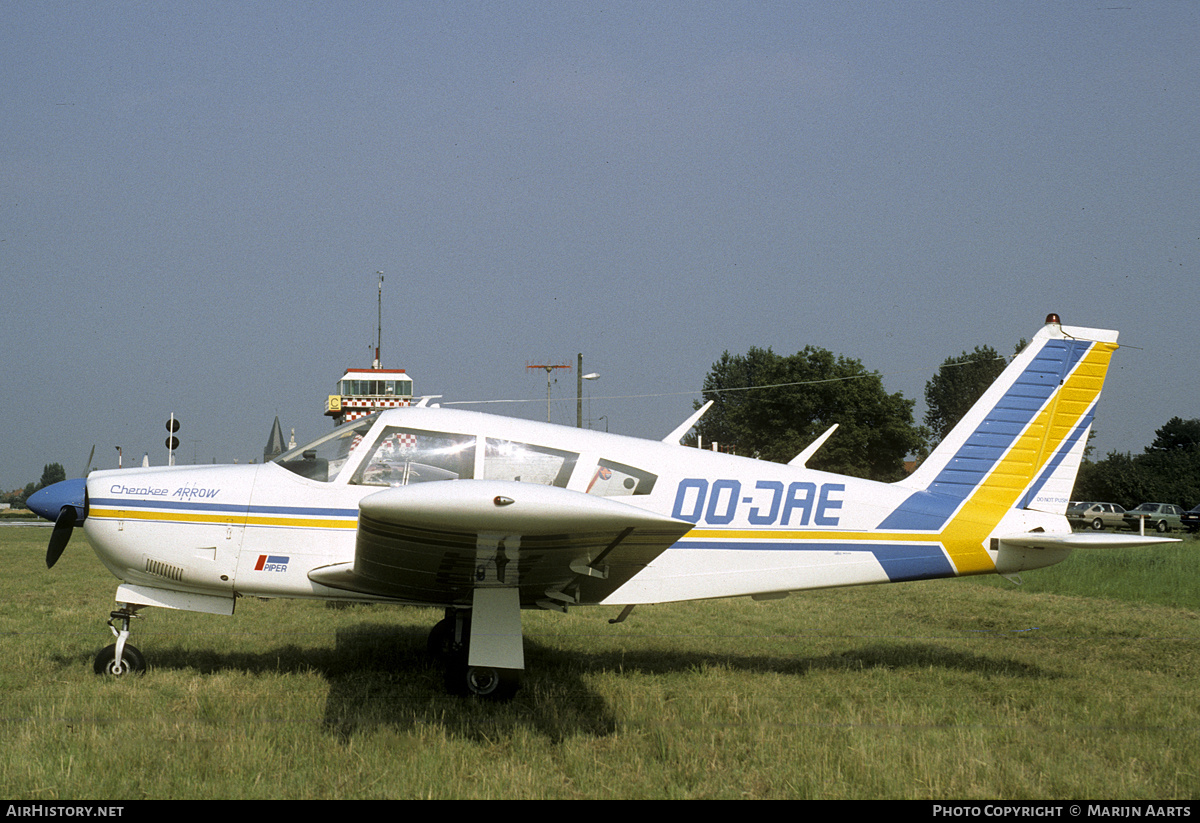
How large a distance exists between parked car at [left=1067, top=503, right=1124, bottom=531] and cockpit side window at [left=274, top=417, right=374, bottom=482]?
38.7 metres

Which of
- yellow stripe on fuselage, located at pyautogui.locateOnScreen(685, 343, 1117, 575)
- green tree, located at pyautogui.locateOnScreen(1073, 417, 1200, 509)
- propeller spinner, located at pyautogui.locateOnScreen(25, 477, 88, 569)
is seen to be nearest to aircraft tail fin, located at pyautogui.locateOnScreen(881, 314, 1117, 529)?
yellow stripe on fuselage, located at pyautogui.locateOnScreen(685, 343, 1117, 575)

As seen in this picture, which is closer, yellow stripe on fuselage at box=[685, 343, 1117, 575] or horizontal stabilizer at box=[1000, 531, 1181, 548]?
horizontal stabilizer at box=[1000, 531, 1181, 548]

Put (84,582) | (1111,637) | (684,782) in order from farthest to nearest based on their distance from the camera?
(84,582), (1111,637), (684,782)

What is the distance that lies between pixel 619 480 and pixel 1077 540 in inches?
129

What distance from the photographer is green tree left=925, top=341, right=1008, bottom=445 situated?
71.9 meters

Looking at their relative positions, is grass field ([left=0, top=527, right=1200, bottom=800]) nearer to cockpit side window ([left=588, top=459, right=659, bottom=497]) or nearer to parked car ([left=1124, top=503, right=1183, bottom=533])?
cockpit side window ([left=588, top=459, right=659, bottom=497])

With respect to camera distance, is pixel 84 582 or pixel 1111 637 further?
pixel 84 582

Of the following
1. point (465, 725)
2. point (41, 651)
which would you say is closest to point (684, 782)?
point (465, 725)

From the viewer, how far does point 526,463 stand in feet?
18.8

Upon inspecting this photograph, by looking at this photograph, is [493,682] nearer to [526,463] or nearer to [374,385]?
[526,463]

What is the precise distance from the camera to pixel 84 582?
1177cm

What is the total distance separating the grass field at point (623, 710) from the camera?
13.1 ft
